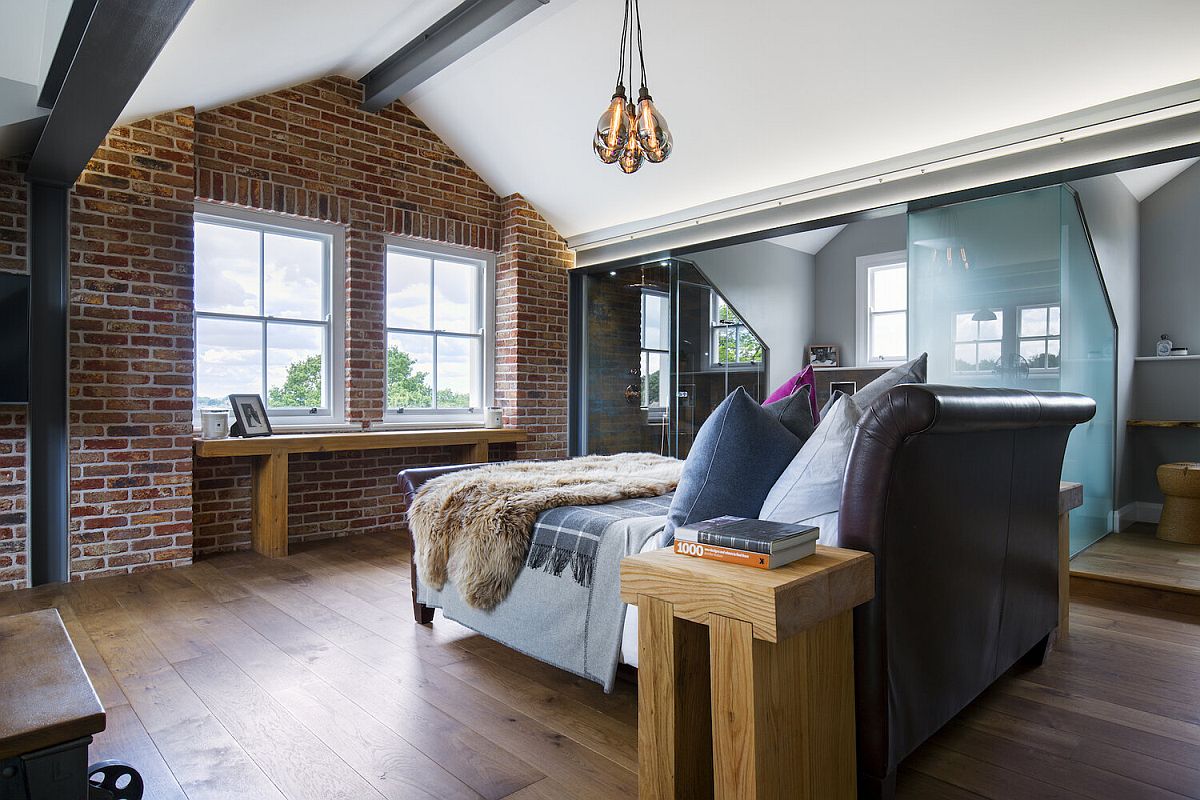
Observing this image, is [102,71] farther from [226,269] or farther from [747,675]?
[747,675]

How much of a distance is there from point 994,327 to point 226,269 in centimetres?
441

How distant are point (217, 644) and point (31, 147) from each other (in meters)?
2.65

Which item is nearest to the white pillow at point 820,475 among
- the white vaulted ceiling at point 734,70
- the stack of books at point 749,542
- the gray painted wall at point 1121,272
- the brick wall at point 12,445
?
the stack of books at point 749,542

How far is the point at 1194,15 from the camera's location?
2.69m

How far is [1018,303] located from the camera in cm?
349

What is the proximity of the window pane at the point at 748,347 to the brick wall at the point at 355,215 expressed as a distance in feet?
5.62

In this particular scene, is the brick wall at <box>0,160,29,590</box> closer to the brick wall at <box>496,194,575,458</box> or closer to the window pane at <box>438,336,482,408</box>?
the window pane at <box>438,336,482,408</box>

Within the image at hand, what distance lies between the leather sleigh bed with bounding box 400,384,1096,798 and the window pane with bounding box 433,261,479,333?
4.19m

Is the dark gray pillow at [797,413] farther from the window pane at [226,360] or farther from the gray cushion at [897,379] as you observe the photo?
the window pane at [226,360]

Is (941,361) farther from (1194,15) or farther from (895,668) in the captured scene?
(895,668)

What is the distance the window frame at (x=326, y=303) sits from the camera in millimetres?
4312

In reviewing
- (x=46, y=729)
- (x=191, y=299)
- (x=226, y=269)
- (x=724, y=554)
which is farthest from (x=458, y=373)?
(x=46, y=729)

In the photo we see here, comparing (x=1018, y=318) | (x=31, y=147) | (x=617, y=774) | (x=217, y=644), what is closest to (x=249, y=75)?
(x=31, y=147)

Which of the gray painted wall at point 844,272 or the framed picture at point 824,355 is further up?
the gray painted wall at point 844,272
